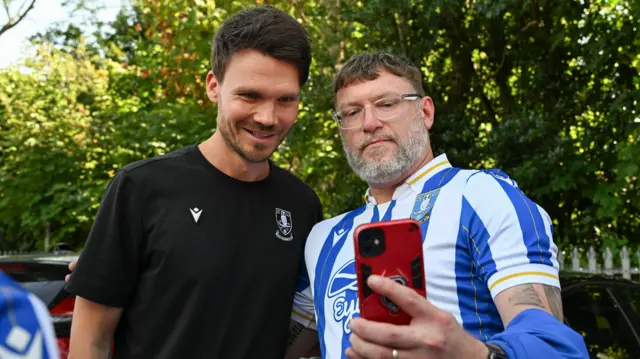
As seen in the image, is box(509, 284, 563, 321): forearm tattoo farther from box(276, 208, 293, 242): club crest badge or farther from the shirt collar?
box(276, 208, 293, 242): club crest badge

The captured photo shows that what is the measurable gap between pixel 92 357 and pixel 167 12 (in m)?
10.5

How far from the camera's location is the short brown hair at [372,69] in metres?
2.90

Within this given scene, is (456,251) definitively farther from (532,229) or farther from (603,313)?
(603,313)

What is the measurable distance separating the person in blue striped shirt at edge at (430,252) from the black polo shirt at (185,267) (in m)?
0.22

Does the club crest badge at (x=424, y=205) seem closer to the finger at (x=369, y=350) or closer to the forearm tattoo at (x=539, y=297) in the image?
the forearm tattoo at (x=539, y=297)

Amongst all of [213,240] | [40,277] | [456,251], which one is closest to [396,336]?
[456,251]

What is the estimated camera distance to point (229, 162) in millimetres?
2723

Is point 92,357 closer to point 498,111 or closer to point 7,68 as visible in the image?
point 498,111

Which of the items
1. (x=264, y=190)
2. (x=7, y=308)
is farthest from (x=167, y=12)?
(x=7, y=308)

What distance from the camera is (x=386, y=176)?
2.80m

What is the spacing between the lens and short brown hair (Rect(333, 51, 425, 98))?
290 cm

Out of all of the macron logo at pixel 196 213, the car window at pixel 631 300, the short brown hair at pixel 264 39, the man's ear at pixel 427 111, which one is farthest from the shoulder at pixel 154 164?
the car window at pixel 631 300

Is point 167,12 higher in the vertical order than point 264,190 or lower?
higher

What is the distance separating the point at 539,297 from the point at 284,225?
3.74 feet
